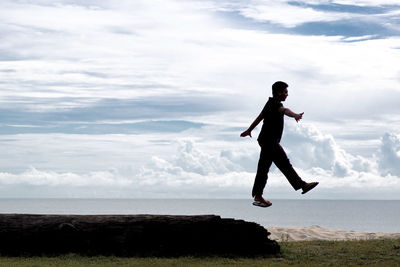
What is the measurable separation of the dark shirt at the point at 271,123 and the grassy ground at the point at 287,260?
452cm

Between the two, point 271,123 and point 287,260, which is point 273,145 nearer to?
point 271,123

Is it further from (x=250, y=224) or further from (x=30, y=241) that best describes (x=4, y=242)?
(x=250, y=224)

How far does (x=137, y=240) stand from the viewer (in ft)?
61.1

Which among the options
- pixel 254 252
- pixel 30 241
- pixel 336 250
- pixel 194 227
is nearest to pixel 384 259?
pixel 336 250

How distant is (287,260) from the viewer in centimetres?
1762

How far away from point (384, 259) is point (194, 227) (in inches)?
221

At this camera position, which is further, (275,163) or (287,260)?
(287,260)

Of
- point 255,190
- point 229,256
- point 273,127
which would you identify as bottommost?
point 229,256

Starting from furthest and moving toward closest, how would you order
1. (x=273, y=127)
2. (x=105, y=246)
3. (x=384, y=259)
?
(x=105, y=246), (x=384, y=259), (x=273, y=127)

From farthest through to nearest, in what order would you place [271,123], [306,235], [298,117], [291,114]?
[306,235]
[271,123]
[291,114]
[298,117]

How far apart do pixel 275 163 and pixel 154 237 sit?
606 cm

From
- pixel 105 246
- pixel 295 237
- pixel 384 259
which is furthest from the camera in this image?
pixel 295 237

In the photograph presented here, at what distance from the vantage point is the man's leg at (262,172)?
14.0 m

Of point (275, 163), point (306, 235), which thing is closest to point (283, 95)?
point (275, 163)
